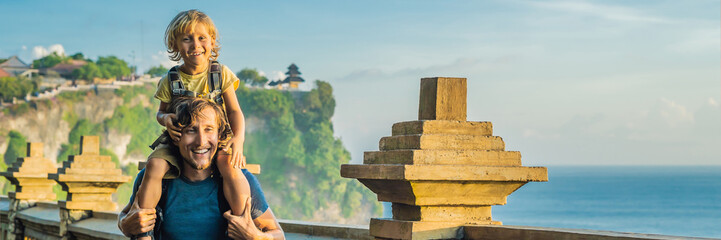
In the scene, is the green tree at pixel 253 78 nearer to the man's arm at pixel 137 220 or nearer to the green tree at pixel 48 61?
the green tree at pixel 48 61

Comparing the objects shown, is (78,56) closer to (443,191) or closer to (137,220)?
(443,191)

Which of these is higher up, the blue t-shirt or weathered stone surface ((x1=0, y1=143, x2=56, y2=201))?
weathered stone surface ((x1=0, y1=143, x2=56, y2=201))

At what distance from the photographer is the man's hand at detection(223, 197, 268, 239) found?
3189 millimetres

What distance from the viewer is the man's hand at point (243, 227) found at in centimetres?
319

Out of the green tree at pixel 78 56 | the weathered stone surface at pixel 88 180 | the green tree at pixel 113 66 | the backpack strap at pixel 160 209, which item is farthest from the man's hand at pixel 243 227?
→ the green tree at pixel 78 56

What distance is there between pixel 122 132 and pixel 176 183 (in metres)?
98.1

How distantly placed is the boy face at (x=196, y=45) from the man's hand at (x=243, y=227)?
623 mm

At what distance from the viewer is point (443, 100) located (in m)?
5.85

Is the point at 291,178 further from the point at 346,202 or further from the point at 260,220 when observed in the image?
the point at 260,220

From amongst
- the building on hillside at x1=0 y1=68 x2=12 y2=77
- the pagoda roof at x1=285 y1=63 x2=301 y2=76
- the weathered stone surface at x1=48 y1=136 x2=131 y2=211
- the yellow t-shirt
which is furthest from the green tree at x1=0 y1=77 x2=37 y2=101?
the yellow t-shirt

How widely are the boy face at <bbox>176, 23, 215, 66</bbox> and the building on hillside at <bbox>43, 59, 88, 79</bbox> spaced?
354ft

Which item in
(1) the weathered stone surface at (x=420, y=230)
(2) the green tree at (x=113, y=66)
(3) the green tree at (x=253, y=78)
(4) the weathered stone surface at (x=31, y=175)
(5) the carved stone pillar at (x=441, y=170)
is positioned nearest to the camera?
(5) the carved stone pillar at (x=441, y=170)

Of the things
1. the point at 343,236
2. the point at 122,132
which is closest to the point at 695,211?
the point at 122,132

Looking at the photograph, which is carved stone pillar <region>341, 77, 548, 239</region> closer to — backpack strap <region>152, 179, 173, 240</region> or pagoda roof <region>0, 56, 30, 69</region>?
backpack strap <region>152, 179, 173, 240</region>
